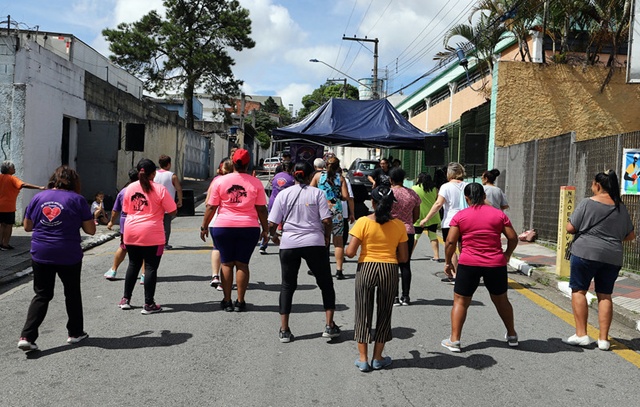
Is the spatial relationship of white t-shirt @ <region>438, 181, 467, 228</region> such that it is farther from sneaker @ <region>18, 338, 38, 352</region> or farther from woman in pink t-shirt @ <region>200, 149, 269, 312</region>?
sneaker @ <region>18, 338, 38, 352</region>

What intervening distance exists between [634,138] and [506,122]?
25.6 feet

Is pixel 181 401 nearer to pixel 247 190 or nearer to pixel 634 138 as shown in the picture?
pixel 247 190

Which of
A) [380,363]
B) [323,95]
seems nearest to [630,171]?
[380,363]

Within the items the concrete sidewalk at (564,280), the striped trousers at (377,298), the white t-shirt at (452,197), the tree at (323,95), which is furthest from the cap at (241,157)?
the tree at (323,95)

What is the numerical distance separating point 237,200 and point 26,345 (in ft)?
8.11

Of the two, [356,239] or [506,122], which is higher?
[506,122]

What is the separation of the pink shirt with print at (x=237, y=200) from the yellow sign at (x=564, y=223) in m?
5.07

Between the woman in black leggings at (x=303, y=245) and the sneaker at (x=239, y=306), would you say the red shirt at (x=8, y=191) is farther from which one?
the woman in black leggings at (x=303, y=245)

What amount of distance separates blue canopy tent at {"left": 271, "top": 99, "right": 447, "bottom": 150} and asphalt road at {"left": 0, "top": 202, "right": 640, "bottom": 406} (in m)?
8.49

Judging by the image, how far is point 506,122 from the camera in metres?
17.6

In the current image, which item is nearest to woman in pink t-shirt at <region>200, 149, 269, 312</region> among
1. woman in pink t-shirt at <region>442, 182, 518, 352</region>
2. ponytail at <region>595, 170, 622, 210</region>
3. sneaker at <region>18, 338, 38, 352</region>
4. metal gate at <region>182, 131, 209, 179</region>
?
sneaker at <region>18, 338, 38, 352</region>

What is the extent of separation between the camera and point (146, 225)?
6.43m

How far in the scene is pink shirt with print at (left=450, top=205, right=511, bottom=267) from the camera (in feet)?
17.5

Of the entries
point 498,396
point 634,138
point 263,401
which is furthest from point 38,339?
point 634,138
